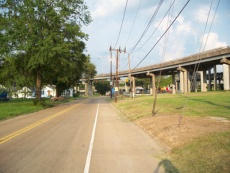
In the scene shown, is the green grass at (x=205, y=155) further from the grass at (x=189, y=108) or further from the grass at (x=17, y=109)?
the grass at (x=17, y=109)

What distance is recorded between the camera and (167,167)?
25.5ft

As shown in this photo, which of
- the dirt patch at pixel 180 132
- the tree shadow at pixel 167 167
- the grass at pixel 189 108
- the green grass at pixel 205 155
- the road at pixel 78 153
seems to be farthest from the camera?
the grass at pixel 189 108

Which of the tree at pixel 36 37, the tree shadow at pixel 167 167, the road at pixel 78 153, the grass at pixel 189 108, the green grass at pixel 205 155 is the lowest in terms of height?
the tree shadow at pixel 167 167

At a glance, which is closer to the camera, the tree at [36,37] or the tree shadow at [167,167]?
the tree shadow at [167,167]

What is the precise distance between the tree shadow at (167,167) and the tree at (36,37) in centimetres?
2866

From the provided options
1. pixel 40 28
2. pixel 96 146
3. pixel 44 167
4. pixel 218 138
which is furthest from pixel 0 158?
pixel 40 28

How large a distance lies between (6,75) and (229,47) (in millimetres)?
33527

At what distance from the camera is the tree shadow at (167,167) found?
24.3ft

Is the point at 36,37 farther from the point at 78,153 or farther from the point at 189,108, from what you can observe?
the point at 78,153

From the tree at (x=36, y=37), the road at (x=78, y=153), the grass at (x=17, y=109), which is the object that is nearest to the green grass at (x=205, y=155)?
the road at (x=78, y=153)

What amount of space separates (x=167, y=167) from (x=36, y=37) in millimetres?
30878

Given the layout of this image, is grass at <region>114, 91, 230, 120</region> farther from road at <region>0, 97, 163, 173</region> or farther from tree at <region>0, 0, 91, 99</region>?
tree at <region>0, 0, 91, 99</region>

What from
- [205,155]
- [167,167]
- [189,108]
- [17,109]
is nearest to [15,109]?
[17,109]

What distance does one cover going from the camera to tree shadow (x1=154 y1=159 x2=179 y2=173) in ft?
24.3
